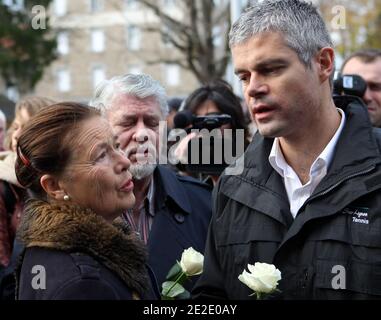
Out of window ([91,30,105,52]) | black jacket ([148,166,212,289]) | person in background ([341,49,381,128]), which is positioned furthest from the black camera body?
window ([91,30,105,52])

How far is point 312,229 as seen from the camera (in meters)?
2.57

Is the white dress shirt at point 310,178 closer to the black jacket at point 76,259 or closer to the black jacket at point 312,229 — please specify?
the black jacket at point 312,229

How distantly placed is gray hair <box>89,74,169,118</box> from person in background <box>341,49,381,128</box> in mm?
1370

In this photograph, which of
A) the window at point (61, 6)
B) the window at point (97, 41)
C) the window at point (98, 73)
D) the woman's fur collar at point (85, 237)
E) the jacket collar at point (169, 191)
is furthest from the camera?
the window at point (98, 73)

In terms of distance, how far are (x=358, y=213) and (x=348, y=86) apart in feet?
5.12

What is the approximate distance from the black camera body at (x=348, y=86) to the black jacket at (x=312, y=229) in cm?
104

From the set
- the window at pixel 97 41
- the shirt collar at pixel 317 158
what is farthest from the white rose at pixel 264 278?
the window at pixel 97 41

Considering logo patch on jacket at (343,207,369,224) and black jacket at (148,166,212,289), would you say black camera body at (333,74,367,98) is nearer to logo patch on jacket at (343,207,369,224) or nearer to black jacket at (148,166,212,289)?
black jacket at (148,166,212,289)

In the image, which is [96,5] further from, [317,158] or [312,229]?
[312,229]

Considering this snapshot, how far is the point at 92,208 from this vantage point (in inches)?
99.9

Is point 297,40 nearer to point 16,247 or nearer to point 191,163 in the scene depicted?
point 191,163

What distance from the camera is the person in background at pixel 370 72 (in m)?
4.40

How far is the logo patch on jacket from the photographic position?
248cm
